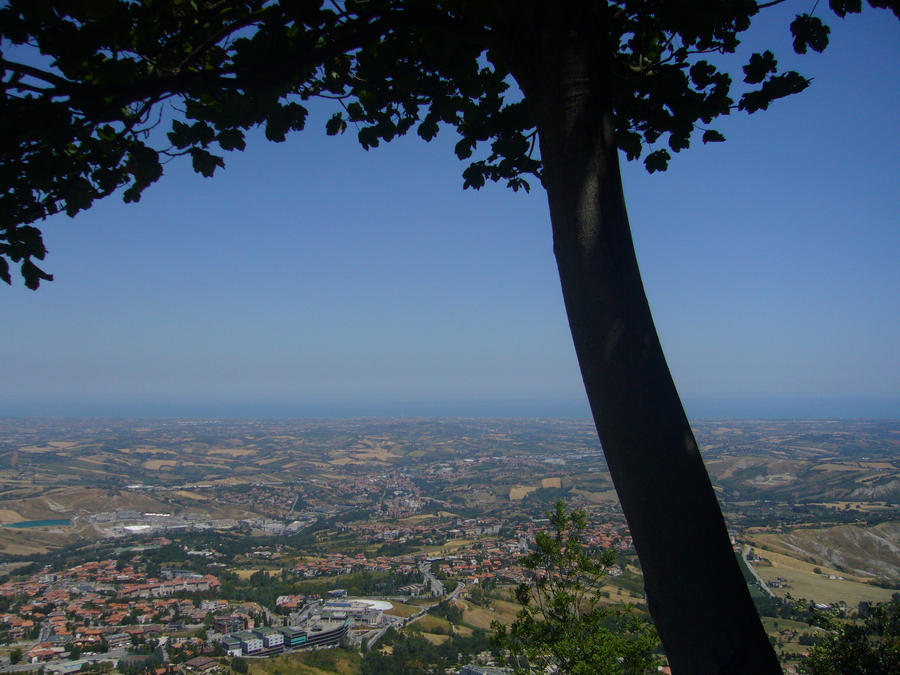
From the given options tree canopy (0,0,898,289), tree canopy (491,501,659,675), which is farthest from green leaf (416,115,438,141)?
tree canopy (491,501,659,675)

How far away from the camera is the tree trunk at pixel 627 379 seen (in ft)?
2.80

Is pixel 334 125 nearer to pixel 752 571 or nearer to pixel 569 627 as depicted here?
pixel 569 627

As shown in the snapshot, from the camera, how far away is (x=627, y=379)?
970mm

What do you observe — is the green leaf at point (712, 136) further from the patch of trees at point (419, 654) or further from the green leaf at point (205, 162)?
the patch of trees at point (419, 654)

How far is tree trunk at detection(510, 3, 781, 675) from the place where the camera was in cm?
85

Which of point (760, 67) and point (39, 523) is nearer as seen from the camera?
point (760, 67)

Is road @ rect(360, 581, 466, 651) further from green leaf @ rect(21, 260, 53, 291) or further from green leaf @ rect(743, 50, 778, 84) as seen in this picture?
green leaf @ rect(743, 50, 778, 84)

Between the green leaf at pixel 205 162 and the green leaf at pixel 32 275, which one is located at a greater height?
the green leaf at pixel 205 162

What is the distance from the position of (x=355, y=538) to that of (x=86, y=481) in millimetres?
34226

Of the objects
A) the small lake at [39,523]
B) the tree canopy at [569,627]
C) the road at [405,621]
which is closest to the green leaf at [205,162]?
the tree canopy at [569,627]

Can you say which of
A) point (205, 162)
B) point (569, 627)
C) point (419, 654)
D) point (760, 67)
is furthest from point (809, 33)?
point (419, 654)

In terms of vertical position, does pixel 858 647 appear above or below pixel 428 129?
below

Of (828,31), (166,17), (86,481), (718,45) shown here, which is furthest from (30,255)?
(86,481)

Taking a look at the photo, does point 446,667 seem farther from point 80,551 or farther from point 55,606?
point 80,551
